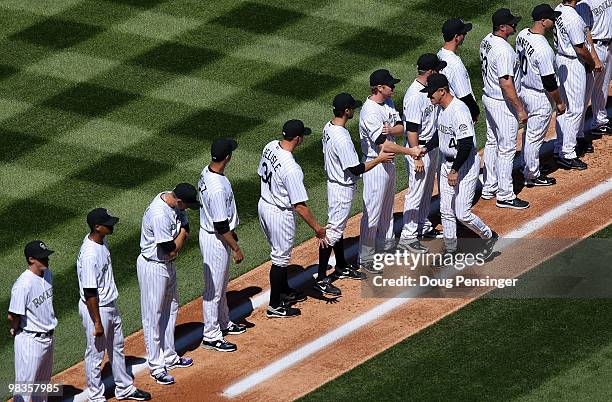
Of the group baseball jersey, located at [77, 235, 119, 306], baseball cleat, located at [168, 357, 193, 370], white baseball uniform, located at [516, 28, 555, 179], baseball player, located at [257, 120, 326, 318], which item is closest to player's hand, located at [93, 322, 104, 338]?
baseball jersey, located at [77, 235, 119, 306]

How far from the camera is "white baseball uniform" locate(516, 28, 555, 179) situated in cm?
1362

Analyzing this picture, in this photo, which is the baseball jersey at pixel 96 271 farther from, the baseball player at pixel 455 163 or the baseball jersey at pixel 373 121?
the baseball player at pixel 455 163

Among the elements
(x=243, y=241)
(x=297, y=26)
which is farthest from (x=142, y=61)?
(x=243, y=241)

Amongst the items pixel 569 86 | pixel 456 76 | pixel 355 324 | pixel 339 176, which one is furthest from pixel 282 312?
pixel 569 86

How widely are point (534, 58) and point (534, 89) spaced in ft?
1.32

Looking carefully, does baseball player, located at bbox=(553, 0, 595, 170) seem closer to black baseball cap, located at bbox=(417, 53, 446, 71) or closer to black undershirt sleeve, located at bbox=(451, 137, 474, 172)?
black baseball cap, located at bbox=(417, 53, 446, 71)

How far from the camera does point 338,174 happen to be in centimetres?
1245

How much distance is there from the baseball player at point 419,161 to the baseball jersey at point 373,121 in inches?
9.9

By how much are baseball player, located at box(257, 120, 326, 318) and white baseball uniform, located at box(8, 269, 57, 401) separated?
87.8 inches

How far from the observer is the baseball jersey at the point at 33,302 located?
10656 mm

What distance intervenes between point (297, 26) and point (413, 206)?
4811 mm

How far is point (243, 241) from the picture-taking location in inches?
531

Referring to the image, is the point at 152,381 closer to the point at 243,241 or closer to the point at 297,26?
the point at 243,241

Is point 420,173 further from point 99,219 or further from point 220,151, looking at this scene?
point 99,219
